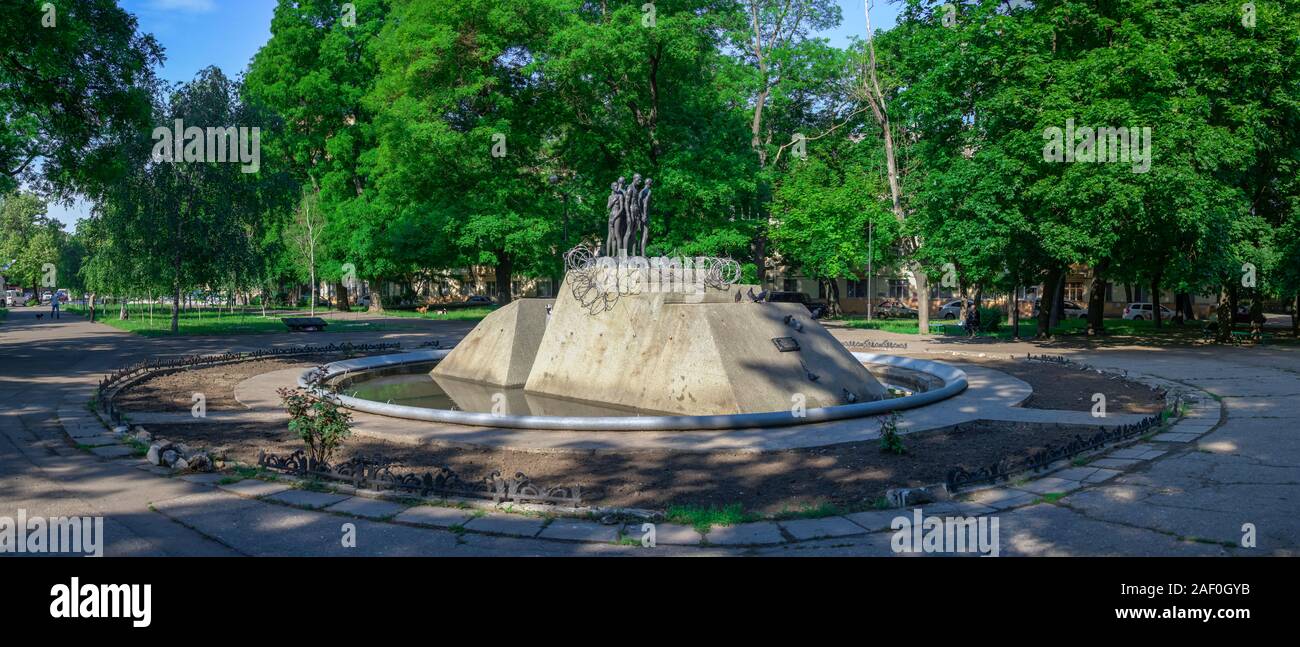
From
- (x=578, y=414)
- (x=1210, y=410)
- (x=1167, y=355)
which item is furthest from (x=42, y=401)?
(x=1167, y=355)

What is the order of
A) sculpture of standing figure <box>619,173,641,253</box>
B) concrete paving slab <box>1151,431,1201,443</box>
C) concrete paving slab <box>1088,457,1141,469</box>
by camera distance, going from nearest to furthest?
concrete paving slab <box>1088,457,1141,469</box>, concrete paving slab <box>1151,431,1201,443</box>, sculpture of standing figure <box>619,173,641,253</box>

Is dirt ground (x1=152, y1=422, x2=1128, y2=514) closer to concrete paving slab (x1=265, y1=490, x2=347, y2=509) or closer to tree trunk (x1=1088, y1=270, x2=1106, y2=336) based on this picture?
concrete paving slab (x1=265, y1=490, x2=347, y2=509)

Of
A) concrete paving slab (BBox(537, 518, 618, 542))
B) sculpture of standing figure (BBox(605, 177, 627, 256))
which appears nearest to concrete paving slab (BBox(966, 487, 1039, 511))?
concrete paving slab (BBox(537, 518, 618, 542))

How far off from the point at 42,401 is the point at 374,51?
109 feet

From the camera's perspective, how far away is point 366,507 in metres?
7.21

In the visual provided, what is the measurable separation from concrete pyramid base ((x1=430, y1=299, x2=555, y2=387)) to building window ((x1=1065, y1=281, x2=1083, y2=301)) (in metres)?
57.8

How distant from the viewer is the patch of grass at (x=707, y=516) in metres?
6.72

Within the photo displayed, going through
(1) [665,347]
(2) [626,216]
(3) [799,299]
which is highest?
(2) [626,216]

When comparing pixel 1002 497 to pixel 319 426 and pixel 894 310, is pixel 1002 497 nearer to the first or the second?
pixel 319 426

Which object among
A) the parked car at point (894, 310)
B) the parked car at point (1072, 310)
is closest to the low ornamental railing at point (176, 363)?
the parked car at point (894, 310)

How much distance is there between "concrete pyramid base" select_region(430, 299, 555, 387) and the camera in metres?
16.8

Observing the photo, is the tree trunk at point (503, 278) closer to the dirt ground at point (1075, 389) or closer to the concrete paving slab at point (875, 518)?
the dirt ground at point (1075, 389)

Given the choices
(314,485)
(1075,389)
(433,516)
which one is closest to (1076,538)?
(433,516)

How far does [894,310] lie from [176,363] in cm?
4586
